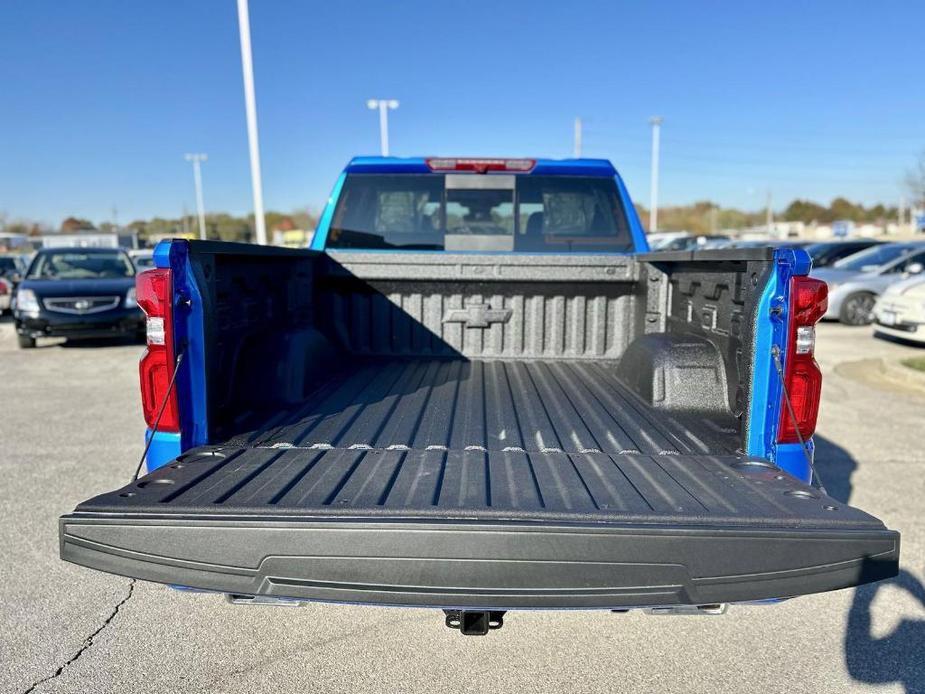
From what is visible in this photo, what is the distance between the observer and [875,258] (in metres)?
14.6

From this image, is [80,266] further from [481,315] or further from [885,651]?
[885,651]

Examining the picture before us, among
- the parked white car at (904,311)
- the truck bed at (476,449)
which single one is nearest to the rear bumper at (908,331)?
the parked white car at (904,311)

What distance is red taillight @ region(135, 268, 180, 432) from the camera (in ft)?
7.70

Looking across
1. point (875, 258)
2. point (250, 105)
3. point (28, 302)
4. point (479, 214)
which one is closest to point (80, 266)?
point (28, 302)

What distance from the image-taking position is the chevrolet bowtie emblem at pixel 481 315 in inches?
171

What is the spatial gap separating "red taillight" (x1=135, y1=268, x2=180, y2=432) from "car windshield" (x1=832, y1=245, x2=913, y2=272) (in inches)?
612

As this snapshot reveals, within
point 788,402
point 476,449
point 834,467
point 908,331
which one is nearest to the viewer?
point 788,402

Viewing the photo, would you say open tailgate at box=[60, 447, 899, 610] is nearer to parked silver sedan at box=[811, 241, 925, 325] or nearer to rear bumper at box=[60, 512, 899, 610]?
rear bumper at box=[60, 512, 899, 610]

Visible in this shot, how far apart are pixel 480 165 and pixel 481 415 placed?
2.11 m

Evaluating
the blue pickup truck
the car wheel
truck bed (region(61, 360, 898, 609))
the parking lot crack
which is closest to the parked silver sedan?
the car wheel

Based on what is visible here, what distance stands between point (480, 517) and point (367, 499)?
0.38 m

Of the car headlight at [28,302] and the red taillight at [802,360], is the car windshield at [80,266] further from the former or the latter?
the red taillight at [802,360]

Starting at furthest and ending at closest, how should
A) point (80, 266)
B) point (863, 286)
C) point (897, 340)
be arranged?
point (863, 286) < point (80, 266) < point (897, 340)

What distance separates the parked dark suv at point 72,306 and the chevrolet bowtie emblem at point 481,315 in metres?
8.35
